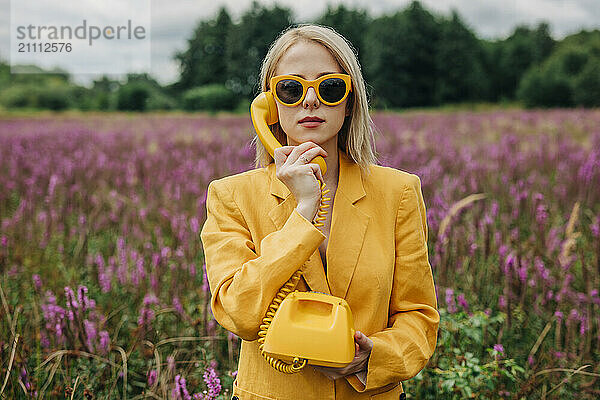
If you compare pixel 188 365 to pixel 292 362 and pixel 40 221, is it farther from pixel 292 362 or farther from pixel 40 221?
pixel 40 221

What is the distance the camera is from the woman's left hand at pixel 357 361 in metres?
1.34

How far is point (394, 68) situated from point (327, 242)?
1883 inches

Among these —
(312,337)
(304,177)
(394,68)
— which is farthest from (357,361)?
(394,68)

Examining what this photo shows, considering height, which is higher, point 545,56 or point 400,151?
point 545,56

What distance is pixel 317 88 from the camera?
1426 mm

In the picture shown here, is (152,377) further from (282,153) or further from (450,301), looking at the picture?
(450,301)

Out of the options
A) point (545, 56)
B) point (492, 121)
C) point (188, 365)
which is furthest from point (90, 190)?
point (545, 56)

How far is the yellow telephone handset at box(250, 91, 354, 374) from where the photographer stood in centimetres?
120

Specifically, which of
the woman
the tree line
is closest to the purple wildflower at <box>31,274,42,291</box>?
the woman

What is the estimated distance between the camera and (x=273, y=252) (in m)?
1.30

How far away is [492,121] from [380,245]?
37.5 feet

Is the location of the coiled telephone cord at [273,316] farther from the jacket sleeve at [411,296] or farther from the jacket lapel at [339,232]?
the jacket sleeve at [411,296]

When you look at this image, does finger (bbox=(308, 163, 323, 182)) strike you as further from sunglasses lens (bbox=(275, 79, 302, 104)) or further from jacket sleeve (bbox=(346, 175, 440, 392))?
jacket sleeve (bbox=(346, 175, 440, 392))

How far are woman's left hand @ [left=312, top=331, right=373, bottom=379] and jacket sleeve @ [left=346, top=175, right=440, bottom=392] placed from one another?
0.25 feet
